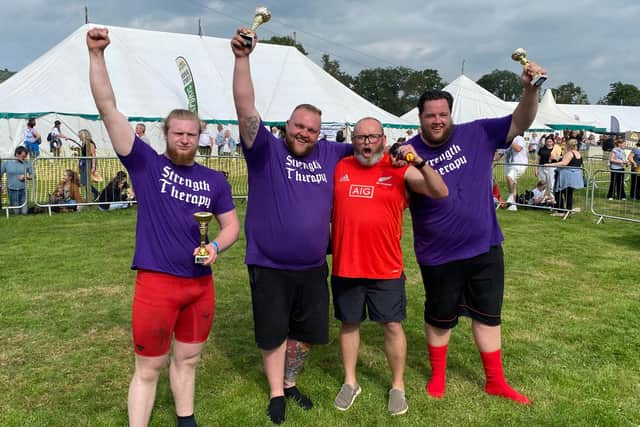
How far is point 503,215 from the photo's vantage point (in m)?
12.0

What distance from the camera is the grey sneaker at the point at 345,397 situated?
3680 mm

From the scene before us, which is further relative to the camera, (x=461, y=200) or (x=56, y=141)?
(x=56, y=141)

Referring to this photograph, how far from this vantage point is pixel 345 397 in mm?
3719

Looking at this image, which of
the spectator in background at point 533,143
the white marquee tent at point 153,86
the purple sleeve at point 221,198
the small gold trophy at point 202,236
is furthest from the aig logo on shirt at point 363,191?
the spectator in background at point 533,143

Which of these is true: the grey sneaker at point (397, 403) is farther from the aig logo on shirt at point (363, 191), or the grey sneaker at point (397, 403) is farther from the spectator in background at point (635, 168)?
the spectator in background at point (635, 168)

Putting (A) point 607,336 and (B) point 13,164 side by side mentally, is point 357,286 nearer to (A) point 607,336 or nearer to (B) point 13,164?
(A) point 607,336

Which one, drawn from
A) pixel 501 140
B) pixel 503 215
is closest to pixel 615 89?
pixel 503 215

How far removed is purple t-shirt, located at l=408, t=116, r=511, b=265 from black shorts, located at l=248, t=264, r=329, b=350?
78 cm

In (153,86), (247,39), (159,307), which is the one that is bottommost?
(159,307)

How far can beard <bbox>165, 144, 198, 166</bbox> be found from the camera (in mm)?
2787

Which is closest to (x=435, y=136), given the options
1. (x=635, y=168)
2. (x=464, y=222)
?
(x=464, y=222)

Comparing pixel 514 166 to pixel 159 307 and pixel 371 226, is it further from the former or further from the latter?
pixel 159 307

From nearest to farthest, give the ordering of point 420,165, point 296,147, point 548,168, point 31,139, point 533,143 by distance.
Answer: point 420,165 → point 296,147 → point 548,168 → point 31,139 → point 533,143

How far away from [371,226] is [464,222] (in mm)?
660
